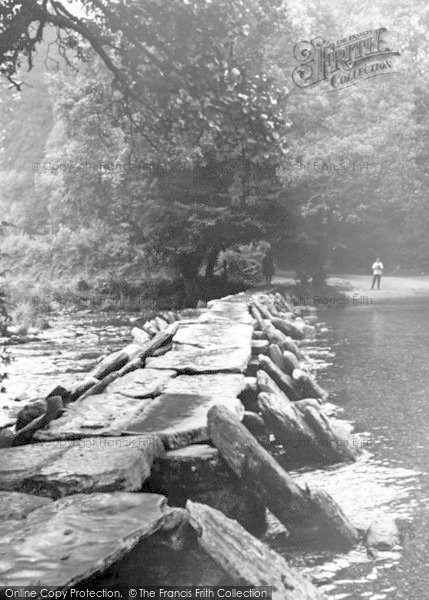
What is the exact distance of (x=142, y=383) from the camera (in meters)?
7.44

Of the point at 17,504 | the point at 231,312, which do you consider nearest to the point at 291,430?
the point at 17,504

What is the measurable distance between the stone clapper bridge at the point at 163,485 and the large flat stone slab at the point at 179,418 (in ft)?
0.04

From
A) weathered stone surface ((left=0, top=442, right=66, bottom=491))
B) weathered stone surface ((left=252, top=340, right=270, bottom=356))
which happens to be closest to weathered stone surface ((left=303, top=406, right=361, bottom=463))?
weathered stone surface ((left=0, top=442, right=66, bottom=491))

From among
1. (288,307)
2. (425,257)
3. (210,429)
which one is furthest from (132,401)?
(425,257)

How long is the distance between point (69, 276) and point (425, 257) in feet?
71.1

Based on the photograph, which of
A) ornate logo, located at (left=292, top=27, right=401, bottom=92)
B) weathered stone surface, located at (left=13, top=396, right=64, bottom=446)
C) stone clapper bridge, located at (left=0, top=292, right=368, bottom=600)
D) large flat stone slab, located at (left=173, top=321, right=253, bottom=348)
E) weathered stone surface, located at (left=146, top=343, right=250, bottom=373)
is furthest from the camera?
ornate logo, located at (left=292, top=27, right=401, bottom=92)

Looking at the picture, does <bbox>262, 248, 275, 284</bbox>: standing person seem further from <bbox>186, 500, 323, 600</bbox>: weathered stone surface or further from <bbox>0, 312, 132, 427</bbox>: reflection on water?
<bbox>186, 500, 323, 600</bbox>: weathered stone surface

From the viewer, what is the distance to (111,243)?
3269 cm

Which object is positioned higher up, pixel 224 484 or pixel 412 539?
pixel 224 484

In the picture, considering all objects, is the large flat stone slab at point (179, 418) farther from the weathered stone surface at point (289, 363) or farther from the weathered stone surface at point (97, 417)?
the weathered stone surface at point (289, 363)

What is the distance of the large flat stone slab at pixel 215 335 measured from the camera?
10.3 m

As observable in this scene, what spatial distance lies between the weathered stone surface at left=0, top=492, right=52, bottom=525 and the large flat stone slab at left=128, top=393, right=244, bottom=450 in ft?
4.26

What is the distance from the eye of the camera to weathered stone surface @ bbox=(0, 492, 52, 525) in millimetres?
3594

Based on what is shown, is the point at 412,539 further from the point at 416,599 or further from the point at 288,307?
the point at 288,307
